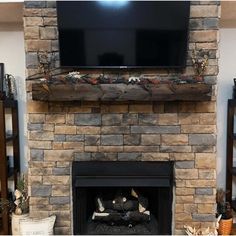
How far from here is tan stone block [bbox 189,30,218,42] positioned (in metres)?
2.38

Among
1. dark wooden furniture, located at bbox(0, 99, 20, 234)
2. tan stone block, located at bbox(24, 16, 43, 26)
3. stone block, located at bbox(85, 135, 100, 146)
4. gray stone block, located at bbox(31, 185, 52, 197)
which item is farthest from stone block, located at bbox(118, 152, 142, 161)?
tan stone block, located at bbox(24, 16, 43, 26)

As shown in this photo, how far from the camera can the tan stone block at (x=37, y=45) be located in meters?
2.41

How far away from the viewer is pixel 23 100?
3.09 meters

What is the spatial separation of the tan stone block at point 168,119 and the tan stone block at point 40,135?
0.89 meters

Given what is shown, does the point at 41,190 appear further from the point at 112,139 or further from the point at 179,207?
the point at 179,207

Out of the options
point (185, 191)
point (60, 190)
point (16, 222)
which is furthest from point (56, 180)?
point (185, 191)

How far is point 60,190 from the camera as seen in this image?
255 centimetres

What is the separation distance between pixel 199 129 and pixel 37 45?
1.46 metres

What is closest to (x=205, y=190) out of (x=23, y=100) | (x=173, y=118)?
(x=173, y=118)

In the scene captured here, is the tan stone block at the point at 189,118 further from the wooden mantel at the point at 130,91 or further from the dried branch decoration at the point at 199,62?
the dried branch decoration at the point at 199,62

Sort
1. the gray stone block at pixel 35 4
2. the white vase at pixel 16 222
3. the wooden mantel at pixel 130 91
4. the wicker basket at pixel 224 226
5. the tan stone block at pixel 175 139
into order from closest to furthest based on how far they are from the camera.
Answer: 1. the wooden mantel at pixel 130 91
2. the gray stone block at pixel 35 4
3. the tan stone block at pixel 175 139
4. the white vase at pixel 16 222
5. the wicker basket at pixel 224 226

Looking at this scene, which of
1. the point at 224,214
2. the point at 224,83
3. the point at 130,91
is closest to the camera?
the point at 130,91

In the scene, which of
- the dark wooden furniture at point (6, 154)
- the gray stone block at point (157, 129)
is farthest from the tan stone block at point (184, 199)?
the dark wooden furniture at point (6, 154)

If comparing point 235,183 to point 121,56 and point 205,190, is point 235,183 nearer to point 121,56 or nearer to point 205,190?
point 205,190
